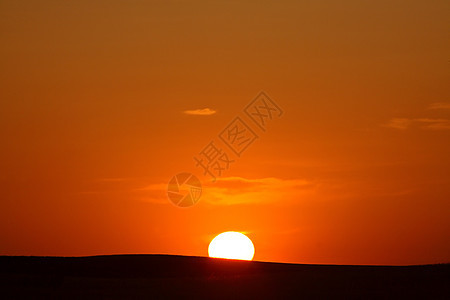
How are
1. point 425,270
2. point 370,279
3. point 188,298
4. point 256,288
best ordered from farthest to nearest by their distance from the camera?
point 425,270, point 370,279, point 256,288, point 188,298

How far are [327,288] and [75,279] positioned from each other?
789 centimetres

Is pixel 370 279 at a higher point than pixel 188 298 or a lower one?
higher

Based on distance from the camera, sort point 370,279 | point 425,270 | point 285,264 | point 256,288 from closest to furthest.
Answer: point 256,288, point 370,279, point 425,270, point 285,264

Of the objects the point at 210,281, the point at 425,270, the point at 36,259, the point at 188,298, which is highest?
the point at 36,259

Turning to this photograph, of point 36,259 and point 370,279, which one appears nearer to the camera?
point 370,279

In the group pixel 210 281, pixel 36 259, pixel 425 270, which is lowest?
pixel 210 281

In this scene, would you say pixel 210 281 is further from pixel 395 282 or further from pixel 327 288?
pixel 395 282

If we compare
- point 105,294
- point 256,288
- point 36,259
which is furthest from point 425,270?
point 36,259

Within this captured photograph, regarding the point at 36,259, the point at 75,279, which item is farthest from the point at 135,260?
the point at 75,279

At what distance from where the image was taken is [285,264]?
33781mm

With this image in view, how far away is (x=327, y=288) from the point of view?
2356cm

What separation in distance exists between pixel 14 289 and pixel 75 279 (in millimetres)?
2903

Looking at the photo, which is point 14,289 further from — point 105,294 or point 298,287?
point 298,287

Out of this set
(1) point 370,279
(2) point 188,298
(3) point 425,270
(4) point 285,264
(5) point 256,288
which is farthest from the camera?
(4) point 285,264
